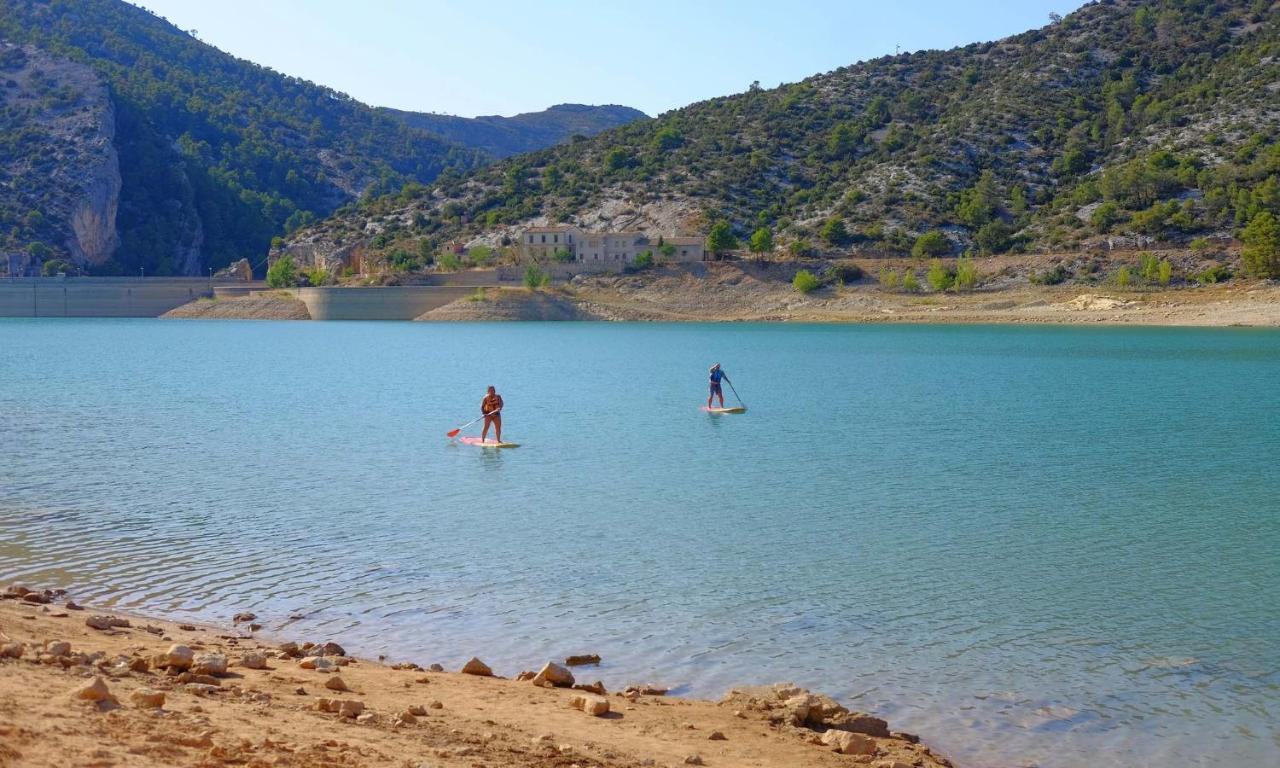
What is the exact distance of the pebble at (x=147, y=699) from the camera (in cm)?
729

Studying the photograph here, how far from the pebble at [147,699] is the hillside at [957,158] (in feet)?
308

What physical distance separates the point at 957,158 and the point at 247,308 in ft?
214

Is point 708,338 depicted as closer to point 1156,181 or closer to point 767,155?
point 1156,181

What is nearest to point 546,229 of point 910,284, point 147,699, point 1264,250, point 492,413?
point 910,284

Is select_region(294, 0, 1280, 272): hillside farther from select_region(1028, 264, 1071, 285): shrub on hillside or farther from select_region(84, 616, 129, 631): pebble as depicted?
select_region(84, 616, 129, 631): pebble

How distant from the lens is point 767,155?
127m

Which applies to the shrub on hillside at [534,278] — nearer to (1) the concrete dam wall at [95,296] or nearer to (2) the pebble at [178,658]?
(1) the concrete dam wall at [95,296]

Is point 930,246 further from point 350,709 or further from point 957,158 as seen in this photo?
point 350,709

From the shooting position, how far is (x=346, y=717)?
7805 millimetres

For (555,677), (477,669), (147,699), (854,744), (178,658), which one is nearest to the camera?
(147,699)

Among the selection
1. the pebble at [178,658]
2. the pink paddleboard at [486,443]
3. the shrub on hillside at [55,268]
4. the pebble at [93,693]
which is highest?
the shrub on hillside at [55,268]

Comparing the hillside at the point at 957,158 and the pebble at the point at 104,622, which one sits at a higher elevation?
the hillside at the point at 957,158

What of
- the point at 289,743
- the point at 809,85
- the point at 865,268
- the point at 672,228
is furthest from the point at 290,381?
the point at 809,85

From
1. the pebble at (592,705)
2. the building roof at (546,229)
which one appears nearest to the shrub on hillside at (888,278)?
the building roof at (546,229)
